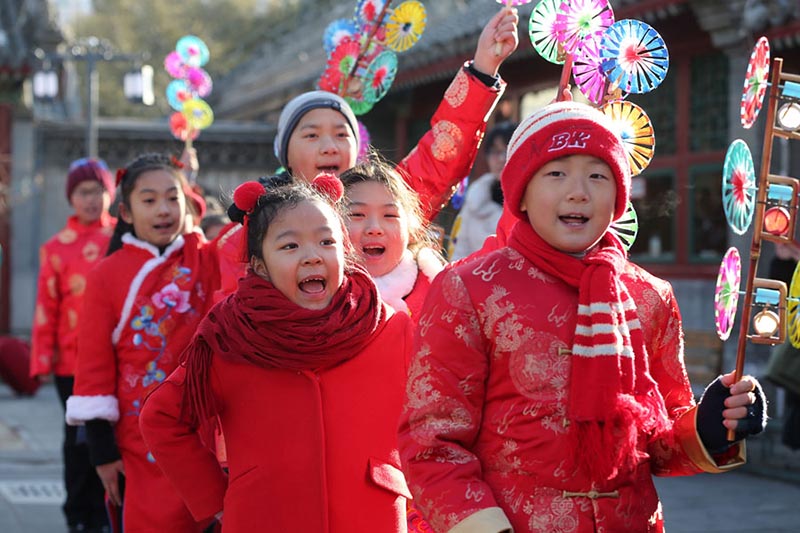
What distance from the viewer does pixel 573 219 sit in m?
2.64

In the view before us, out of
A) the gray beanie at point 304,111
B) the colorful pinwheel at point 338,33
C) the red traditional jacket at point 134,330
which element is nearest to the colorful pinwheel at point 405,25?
the colorful pinwheel at point 338,33


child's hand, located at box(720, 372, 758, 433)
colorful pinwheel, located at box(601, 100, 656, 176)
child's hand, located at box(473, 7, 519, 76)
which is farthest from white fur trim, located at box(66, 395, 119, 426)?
child's hand, located at box(720, 372, 758, 433)

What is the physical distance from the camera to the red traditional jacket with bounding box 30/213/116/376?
6.66 metres

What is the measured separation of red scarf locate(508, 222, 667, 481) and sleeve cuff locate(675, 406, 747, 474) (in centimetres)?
7

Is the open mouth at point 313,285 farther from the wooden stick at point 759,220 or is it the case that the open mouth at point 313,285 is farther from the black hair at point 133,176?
the black hair at point 133,176

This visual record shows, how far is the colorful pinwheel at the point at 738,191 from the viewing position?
2775mm

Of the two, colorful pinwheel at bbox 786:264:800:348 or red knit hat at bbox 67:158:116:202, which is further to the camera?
red knit hat at bbox 67:158:116:202

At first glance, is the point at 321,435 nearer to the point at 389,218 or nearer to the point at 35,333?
the point at 389,218

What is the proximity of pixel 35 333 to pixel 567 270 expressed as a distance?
4692 millimetres

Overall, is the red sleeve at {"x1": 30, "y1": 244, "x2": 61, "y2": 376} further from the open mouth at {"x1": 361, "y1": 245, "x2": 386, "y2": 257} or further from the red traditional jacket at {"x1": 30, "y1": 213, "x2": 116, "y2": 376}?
the open mouth at {"x1": 361, "y1": 245, "x2": 386, "y2": 257}

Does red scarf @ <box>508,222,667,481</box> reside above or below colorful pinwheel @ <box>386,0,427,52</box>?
below

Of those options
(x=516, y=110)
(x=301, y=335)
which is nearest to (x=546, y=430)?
(x=301, y=335)

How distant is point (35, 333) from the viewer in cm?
674

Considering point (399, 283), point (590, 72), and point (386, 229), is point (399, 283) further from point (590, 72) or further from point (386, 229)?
point (590, 72)
